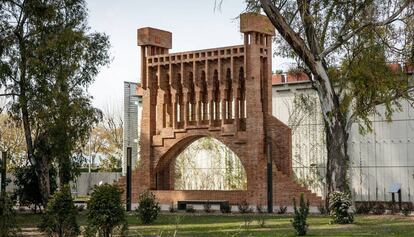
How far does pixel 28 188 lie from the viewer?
94.7 feet

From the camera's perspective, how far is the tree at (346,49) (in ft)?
71.6

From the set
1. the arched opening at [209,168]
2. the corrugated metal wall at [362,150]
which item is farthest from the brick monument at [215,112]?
the arched opening at [209,168]

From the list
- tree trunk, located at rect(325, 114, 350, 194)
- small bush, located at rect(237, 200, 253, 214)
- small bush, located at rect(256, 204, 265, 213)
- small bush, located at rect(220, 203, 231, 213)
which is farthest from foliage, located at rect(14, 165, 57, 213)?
tree trunk, located at rect(325, 114, 350, 194)

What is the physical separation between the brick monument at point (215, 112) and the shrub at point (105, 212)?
43.8ft

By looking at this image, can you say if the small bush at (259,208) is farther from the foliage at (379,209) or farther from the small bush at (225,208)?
the foliage at (379,209)

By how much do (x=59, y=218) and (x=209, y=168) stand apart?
2466 centimetres

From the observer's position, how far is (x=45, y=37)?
24.7 metres

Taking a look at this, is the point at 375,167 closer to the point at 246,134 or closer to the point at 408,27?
the point at 246,134

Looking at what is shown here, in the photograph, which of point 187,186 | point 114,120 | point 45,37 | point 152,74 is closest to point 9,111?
point 45,37

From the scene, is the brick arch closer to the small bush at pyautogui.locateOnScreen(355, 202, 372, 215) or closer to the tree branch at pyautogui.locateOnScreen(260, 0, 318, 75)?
the small bush at pyautogui.locateOnScreen(355, 202, 372, 215)

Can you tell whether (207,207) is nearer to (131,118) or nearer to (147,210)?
(147,210)

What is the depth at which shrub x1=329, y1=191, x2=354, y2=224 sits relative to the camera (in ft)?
66.7

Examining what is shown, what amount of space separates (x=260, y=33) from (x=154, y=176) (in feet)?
28.0

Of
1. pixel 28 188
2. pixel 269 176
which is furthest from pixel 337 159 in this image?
pixel 28 188
